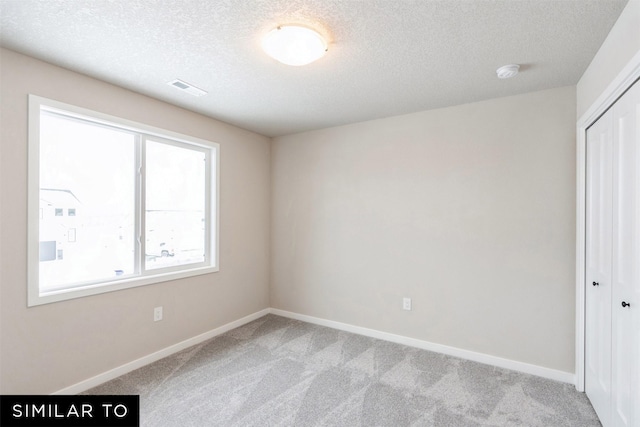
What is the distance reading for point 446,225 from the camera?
307cm

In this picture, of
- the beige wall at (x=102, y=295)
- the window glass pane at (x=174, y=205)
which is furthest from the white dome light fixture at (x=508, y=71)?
the window glass pane at (x=174, y=205)

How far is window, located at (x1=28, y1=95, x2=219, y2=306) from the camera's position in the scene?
2.27 metres

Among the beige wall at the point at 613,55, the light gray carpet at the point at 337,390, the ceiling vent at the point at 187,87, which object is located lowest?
the light gray carpet at the point at 337,390

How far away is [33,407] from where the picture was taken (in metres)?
2.03

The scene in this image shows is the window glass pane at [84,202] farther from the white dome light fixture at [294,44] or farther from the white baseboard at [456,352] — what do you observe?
the white baseboard at [456,352]

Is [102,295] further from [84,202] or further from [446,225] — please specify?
[446,225]

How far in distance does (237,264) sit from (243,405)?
1824 mm

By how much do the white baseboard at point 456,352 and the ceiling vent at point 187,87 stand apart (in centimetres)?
286

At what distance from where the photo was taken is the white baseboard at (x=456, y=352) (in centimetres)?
257

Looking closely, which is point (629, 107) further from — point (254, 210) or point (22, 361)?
point (22, 361)

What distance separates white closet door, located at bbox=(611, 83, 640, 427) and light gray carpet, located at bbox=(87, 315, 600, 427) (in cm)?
55

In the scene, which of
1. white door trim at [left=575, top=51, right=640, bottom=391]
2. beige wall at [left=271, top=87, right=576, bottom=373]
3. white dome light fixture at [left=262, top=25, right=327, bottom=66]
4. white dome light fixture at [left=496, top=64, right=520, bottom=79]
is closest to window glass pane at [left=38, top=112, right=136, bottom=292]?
white dome light fixture at [left=262, top=25, right=327, bottom=66]

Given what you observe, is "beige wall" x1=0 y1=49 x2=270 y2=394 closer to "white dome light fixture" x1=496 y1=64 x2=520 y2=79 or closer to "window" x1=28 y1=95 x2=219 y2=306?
"window" x1=28 y1=95 x2=219 y2=306

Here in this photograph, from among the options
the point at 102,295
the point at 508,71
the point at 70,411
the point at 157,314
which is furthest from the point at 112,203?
the point at 508,71
